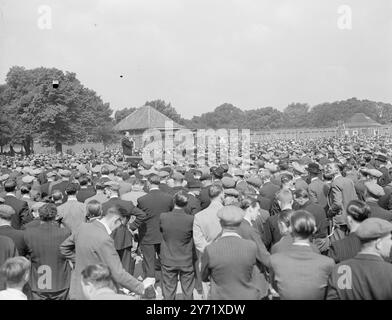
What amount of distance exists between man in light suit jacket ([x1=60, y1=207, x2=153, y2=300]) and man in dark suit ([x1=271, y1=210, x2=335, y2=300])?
4.61ft

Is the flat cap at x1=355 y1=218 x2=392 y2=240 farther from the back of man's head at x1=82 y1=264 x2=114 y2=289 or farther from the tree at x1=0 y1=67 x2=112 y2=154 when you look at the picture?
the tree at x1=0 y1=67 x2=112 y2=154

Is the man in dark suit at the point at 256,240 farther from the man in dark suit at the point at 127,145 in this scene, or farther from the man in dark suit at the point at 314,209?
the man in dark suit at the point at 127,145

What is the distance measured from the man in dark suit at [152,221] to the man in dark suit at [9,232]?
214 cm

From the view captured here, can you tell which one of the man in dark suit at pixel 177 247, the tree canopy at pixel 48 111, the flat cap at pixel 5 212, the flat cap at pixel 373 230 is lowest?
the man in dark suit at pixel 177 247

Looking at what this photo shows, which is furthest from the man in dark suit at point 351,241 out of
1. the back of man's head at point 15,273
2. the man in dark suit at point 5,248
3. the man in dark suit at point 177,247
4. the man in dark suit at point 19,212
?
the man in dark suit at point 19,212

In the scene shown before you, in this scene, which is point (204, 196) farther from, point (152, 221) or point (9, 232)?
point (9, 232)

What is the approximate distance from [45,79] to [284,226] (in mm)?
51905

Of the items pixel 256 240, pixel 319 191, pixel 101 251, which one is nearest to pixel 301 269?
pixel 256 240

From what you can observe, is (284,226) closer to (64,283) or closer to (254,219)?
(254,219)

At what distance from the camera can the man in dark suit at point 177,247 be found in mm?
6199

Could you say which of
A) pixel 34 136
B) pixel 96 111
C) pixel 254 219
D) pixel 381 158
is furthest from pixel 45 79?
pixel 254 219

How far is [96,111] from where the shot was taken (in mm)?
70688

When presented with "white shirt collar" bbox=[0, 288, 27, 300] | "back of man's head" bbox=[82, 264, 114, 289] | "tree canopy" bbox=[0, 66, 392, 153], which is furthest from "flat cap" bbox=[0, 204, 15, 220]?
"tree canopy" bbox=[0, 66, 392, 153]

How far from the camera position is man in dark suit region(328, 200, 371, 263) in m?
4.36
